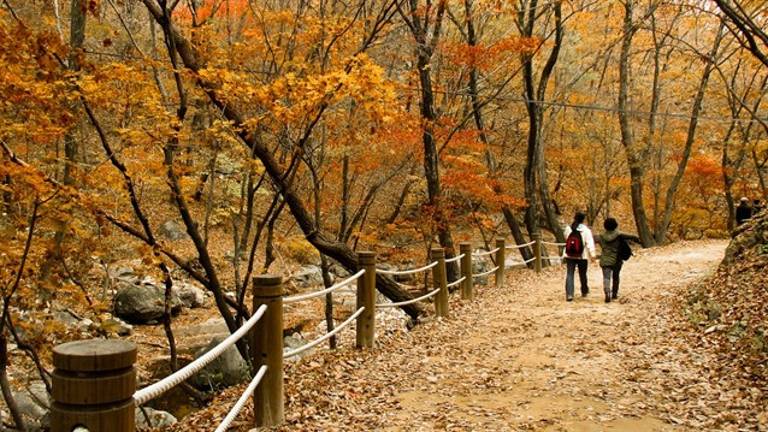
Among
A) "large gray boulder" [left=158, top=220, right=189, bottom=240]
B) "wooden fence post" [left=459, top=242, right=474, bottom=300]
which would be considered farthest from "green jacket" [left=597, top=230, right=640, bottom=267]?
"large gray boulder" [left=158, top=220, right=189, bottom=240]

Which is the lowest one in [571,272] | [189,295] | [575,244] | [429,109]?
[189,295]

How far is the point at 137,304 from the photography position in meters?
14.8

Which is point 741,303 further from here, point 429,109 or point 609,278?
point 429,109

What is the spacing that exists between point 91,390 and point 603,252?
380 inches

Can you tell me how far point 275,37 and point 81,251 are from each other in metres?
5.22

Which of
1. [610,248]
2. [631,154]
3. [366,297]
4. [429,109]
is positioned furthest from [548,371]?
[631,154]

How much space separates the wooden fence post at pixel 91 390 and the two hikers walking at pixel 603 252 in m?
9.28

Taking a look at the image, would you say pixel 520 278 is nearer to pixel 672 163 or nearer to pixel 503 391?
pixel 503 391

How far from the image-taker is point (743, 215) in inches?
694

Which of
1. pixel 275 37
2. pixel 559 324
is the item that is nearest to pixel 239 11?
pixel 275 37

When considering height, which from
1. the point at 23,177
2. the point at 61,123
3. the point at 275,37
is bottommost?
the point at 23,177

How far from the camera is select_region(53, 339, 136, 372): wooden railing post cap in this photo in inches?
77.8

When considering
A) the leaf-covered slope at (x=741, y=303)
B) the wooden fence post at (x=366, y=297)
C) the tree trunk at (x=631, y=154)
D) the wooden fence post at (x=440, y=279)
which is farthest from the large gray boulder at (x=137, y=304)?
the tree trunk at (x=631, y=154)

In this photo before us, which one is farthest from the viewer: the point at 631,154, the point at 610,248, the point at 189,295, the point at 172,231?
the point at 631,154
